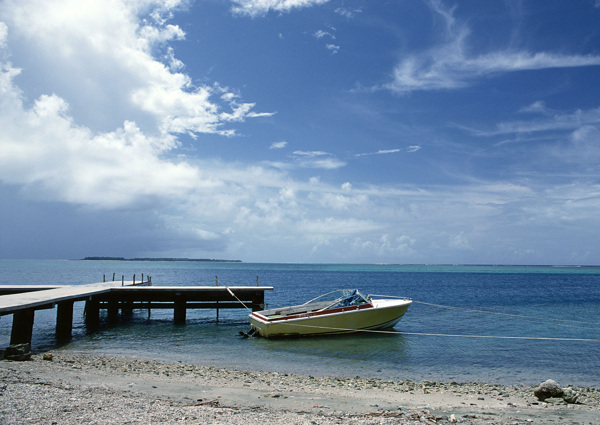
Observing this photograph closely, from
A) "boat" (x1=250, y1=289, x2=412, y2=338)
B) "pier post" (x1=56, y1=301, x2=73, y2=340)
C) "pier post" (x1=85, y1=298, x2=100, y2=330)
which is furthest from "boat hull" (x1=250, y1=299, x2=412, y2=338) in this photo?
"pier post" (x1=85, y1=298, x2=100, y2=330)

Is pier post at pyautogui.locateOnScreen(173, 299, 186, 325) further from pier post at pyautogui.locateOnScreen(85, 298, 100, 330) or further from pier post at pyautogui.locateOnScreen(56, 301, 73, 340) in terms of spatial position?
pier post at pyautogui.locateOnScreen(56, 301, 73, 340)

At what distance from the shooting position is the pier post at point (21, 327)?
15.2 m

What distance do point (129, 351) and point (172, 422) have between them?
11595mm

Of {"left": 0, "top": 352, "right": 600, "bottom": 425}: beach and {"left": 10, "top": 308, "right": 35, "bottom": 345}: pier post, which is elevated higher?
{"left": 10, "top": 308, "right": 35, "bottom": 345}: pier post

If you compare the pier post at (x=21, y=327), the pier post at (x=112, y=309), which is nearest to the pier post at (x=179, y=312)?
the pier post at (x=112, y=309)

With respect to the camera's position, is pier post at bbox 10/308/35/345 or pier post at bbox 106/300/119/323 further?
pier post at bbox 106/300/119/323

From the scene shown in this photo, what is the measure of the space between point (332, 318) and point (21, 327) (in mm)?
12959

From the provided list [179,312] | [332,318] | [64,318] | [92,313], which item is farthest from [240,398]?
[92,313]

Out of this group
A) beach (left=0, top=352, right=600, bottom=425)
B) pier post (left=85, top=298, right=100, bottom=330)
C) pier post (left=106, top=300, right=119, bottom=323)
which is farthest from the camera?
pier post (left=106, top=300, right=119, bottom=323)

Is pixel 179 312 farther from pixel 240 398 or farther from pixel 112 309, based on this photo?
pixel 240 398

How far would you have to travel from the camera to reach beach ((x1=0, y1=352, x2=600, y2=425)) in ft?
23.4

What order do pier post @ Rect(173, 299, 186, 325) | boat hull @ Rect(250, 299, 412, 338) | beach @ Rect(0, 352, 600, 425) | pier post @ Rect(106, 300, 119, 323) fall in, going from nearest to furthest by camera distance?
beach @ Rect(0, 352, 600, 425) < boat hull @ Rect(250, 299, 412, 338) < pier post @ Rect(173, 299, 186, 325) < pier post @ Rect(106, 300, 119, 323)

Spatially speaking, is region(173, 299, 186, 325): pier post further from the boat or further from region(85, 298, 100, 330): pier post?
the boat

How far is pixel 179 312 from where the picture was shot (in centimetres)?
2467
